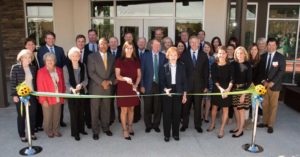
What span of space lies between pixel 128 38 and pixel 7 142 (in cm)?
296

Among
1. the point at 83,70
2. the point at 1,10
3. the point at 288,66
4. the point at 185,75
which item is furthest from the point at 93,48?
the point at 288,66

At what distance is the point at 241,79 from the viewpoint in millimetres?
5359

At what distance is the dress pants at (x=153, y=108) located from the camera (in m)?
5.48

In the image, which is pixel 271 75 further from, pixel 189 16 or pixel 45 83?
pixel 45 83

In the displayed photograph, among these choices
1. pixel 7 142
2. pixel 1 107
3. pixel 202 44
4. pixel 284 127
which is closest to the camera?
pixel 7 142

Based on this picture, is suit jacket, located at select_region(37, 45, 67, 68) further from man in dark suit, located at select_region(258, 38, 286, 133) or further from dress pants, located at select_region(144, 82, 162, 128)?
man in dark suit, located at select_region(258, 38, 286, 133)

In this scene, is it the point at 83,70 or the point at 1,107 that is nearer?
the point at 83,70

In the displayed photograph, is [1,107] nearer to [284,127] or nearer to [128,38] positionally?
[128,38]

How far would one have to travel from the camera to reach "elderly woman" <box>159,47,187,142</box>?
16.7ft

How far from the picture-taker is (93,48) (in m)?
6.24

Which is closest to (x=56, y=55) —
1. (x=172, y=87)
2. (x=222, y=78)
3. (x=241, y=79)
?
(x=172, y=87)

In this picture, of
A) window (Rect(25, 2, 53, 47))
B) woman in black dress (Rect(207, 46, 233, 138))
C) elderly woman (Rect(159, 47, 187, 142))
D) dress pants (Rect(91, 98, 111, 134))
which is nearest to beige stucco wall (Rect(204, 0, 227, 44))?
woman in black dress (Rect(207, 46, 233, 138))

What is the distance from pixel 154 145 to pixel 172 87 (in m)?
1.03

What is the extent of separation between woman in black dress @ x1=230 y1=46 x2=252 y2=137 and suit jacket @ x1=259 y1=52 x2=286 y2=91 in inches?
20.8
